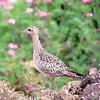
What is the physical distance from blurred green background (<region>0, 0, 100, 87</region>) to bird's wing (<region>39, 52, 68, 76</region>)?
1992 millimetres

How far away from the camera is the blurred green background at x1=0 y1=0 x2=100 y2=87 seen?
9.82 metres

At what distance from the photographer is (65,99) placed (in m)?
4.82

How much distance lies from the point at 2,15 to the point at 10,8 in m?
0.27

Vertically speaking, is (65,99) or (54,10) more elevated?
(54,10)

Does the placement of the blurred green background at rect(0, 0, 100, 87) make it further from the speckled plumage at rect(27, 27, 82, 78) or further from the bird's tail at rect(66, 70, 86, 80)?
the bird's tail at rect(66, 70, 86, 80)

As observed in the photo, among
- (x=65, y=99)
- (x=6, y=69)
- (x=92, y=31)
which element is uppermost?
(x=92, y=31)

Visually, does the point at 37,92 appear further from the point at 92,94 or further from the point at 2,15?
the point at 2,15

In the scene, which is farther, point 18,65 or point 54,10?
point 54,10

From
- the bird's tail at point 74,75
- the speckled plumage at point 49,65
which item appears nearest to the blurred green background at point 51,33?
the speckled plumage at point 49,65

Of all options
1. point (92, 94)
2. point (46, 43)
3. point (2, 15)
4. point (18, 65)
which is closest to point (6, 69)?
point (18, 65)

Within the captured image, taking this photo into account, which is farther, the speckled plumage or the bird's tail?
the speckled plumage

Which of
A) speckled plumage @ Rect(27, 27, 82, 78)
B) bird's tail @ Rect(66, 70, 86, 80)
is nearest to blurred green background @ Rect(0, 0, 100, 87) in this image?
speckled plumage @ Rect(27, 27, 82, 78)

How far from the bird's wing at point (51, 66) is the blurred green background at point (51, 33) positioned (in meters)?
1.99

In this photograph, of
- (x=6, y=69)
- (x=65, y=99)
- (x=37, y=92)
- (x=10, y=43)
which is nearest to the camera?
(x=65, y=99)
